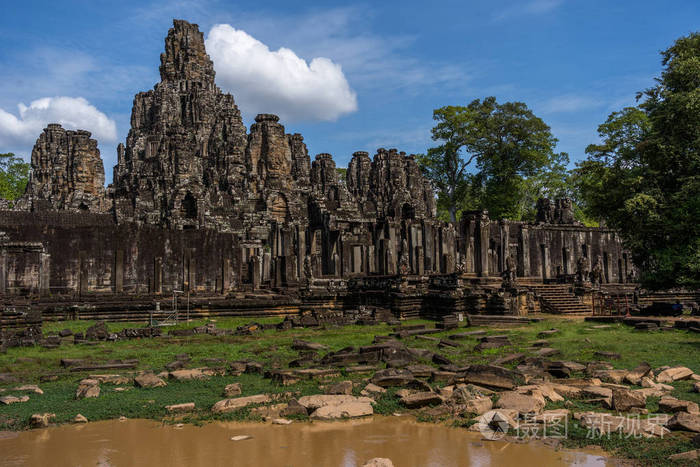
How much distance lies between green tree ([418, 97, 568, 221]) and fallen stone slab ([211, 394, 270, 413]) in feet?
162

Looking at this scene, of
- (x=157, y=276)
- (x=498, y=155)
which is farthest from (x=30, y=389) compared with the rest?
(x=498, y=155)

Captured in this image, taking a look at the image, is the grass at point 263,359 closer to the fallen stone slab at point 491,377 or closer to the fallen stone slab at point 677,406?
the fallen stone slab at point 677,406

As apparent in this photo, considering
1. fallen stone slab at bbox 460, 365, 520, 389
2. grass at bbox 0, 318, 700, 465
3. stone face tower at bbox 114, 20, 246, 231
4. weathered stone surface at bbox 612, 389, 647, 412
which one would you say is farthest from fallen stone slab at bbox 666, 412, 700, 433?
stone face tower at bbox 114, 20, 246, 231

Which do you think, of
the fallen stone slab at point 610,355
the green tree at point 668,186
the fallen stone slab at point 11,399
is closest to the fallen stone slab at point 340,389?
the fallen stone slab at point 11,399

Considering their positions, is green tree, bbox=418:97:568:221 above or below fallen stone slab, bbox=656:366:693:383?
above

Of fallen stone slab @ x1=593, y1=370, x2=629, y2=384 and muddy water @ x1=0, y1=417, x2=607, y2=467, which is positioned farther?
fallen stone slab @ x1=593, y1=370, x2=629, y2=384

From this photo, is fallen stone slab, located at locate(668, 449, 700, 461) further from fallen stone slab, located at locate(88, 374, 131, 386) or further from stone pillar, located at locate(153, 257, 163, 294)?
→ stone pillar, located at locate(153, 257, 163, 294)

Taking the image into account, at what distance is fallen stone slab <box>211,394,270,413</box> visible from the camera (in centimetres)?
793

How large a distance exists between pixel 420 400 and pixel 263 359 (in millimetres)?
5693

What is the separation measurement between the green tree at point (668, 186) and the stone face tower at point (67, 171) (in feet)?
165

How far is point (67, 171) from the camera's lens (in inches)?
2416

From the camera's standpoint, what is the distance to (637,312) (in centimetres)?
2394

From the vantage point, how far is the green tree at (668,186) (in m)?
18.9

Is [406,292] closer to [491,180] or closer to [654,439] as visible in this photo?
[654,439]
